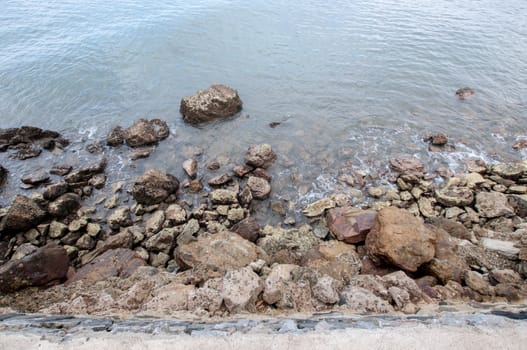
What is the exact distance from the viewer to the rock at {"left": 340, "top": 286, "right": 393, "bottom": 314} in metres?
3.96

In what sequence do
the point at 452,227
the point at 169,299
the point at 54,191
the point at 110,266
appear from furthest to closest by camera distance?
the point at 54,191 < the point at 452,227 < the point at 110,266 < the point at 169,299

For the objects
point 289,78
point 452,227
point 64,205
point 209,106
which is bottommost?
point 64,205

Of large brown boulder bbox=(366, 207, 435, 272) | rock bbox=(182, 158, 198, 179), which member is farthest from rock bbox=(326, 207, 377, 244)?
rock bbox=(182, 158, 198, 179)

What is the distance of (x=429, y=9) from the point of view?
23250 millimetres

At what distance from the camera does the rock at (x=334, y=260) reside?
18.0 feet

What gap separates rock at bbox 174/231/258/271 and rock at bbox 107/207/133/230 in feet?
8.69

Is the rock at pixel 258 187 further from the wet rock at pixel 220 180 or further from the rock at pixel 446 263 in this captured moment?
the rock at pixel 446 263

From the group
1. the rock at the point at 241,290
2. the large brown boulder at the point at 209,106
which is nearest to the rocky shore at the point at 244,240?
the rock at the point at 241,290

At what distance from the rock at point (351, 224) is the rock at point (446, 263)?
1.43 m

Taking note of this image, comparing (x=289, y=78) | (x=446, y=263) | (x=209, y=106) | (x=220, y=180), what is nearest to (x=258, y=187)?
(x=220, y=180)

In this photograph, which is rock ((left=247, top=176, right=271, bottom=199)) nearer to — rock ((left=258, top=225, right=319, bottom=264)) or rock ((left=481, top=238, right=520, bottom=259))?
rock ((left=258, top=225, right=319, bottom=264))

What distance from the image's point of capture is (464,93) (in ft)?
43.5

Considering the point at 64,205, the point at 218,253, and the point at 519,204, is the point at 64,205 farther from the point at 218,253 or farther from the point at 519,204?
the point at 519,204

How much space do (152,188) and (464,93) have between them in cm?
1384
